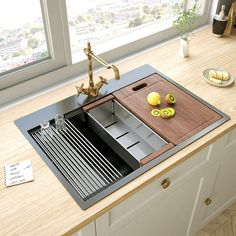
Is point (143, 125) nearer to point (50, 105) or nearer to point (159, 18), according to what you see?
point (50, 105)

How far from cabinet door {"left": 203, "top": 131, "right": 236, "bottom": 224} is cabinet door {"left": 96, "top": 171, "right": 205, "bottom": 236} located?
0.60 ft

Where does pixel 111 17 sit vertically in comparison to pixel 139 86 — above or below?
above

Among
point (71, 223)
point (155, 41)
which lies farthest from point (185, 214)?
point (155, 41)

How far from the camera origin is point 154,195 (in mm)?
1295

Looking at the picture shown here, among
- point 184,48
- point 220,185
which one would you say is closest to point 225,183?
point 220,185

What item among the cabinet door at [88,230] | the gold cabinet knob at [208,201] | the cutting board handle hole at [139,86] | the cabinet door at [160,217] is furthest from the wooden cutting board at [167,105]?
the gold cabinet knob at [208,201]

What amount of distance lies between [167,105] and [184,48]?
0.43 meters

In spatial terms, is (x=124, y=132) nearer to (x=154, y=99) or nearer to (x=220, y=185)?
(x=154, y=99)

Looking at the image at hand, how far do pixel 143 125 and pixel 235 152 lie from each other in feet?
1.84

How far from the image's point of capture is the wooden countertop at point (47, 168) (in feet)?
3.43

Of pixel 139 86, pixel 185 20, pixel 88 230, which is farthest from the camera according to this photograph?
pixel 185 20

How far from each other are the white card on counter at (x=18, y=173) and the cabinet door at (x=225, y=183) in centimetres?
87

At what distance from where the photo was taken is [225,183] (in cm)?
181

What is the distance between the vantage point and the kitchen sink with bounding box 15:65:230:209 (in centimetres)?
121
